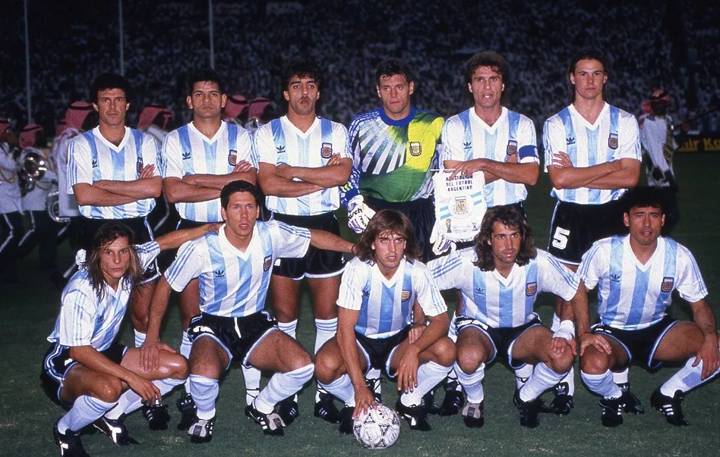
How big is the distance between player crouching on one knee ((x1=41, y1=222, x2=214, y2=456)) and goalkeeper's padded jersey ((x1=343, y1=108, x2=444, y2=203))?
1399mm

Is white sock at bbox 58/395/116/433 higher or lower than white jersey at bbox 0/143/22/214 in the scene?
lower

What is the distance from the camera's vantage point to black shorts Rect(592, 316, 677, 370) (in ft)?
18.2

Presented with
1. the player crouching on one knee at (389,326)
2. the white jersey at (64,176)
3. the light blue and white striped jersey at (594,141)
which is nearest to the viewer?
the player crouching on one knee at (389,326)

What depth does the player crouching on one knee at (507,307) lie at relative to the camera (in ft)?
17.7

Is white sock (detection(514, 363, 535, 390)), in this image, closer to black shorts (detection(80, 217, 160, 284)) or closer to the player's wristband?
the player's wristband

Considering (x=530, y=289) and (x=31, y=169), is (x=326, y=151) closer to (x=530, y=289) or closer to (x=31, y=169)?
(x=530, y=289)

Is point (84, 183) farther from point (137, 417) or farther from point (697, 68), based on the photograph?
point (697, 68)

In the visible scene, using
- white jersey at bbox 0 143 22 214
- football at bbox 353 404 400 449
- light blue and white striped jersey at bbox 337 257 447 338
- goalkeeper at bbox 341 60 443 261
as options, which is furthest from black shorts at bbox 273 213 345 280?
white jersey at bbox 0 143 22 214

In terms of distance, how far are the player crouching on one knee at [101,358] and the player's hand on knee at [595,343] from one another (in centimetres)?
206

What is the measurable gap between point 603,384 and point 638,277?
0.63m

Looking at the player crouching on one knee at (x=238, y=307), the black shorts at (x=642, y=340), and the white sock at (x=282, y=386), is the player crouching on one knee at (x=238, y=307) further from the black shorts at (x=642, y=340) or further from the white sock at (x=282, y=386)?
the black shorts at (x=642, y=340)

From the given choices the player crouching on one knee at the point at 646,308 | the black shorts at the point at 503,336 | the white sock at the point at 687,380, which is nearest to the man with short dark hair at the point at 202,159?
the black shorts at the point at 503,336

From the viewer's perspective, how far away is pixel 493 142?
19.3 feet

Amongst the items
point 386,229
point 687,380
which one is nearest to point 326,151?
point 386,229
